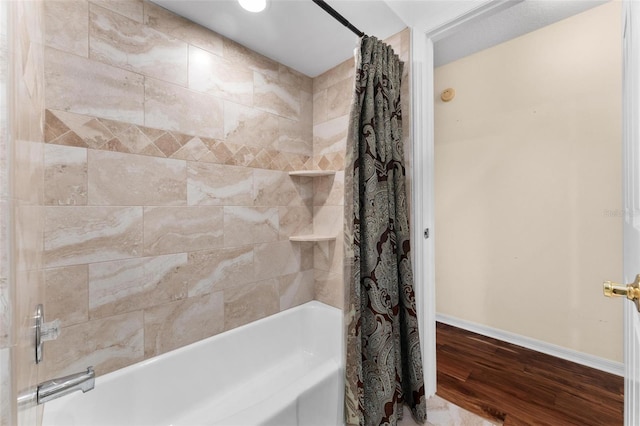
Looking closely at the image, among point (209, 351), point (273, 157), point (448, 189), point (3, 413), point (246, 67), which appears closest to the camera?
point (3, 413)

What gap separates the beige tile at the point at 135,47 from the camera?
45.8 inches

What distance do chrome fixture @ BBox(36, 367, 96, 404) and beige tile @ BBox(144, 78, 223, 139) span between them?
1.09 meters

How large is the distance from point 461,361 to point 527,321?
0.65m

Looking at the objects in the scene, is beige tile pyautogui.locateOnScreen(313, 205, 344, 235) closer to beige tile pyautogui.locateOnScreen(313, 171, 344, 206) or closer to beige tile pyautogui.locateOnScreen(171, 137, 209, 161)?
beige tile pyautogui.locateOnScreen(313, 171, 344, 206)

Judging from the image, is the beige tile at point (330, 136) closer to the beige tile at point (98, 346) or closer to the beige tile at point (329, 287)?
the beige tile at point (329, 287)

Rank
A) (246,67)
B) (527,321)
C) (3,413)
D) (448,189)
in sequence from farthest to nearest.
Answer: (448,189), (527,321), (246,67), (3,413)

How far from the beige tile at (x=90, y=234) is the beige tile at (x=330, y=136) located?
4.18 ft

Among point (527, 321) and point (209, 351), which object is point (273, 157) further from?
point (527, 321)

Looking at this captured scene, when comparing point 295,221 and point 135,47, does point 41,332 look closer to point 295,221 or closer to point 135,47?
point 135,47

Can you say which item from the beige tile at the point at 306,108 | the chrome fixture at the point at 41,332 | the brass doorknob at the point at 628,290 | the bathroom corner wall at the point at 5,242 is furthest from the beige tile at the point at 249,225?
the brass doorknob at the point at 628,290

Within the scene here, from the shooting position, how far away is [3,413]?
8.5 inches

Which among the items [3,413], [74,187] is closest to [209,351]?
[74,187]

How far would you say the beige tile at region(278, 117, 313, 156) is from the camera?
188cm

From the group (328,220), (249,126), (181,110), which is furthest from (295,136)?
(181,110)
